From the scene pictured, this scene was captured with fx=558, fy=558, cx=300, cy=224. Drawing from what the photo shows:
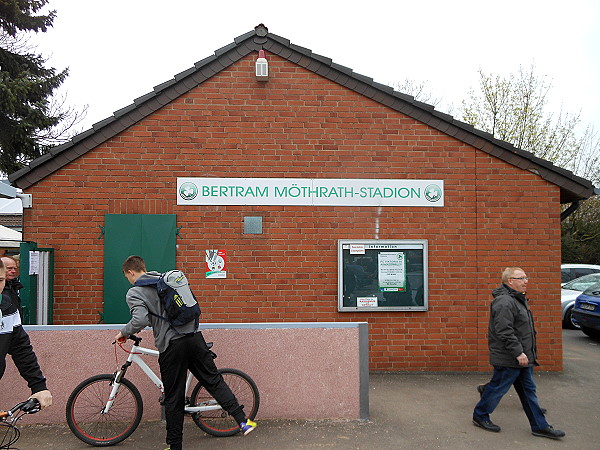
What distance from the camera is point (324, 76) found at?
26.7 feet

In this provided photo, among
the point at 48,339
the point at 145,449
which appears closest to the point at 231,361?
the point at 145,449

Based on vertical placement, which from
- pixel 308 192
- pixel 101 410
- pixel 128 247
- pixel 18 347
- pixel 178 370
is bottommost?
pixel 101 410

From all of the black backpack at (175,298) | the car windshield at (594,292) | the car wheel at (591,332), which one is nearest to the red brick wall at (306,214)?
the black backpack at (175,298)

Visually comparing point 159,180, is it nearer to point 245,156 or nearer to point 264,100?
point 245,156

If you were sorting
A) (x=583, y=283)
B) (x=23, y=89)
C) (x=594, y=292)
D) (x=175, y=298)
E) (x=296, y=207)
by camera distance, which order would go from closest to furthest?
1. (x=175, y=298)
2. (x=296, y=207)
3. (x=594, y=292)
4. (x=583, y=283)
5. (x=23, y=89)

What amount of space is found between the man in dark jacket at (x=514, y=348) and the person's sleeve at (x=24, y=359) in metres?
4.11

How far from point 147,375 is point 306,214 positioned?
3.38 metres

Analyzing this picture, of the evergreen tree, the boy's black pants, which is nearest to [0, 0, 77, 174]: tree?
the evergreen tree

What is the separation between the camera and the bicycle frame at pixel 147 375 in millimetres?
5273

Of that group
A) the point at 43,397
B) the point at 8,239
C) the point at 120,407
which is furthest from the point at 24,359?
the point at 8,239

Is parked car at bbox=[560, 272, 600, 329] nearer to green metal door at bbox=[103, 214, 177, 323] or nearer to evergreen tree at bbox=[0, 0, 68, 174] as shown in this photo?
green metal door at bbox=[103, 214, 177, 323]

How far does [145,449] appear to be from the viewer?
512 centimetres

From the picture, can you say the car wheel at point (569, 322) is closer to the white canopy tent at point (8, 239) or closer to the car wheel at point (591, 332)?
the car wheel at point (591, 332)

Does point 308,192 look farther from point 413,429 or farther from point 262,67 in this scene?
point 413,429
